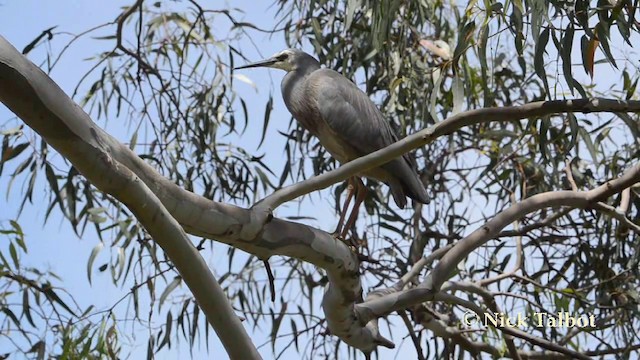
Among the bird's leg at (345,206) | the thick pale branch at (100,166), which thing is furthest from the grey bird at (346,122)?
the thick pale branch at (100,166)

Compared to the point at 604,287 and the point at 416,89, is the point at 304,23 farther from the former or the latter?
the point at 604,287

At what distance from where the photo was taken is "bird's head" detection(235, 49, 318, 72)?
3.79 m

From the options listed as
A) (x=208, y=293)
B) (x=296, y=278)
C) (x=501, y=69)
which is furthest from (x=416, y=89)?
(x=208, y=293)

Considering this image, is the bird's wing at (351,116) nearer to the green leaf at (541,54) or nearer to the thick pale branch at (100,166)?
the green leaf at (541,54)

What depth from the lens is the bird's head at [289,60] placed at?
3785 mm

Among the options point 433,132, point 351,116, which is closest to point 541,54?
point 433,132

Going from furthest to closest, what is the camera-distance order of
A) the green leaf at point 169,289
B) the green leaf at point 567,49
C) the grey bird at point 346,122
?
the green leaf at point 169,289 < the grey bird at point 346,122 < the green leaf at point 567,49

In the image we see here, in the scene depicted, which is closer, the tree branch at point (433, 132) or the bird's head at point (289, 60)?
the tree branch at point (433, 132)

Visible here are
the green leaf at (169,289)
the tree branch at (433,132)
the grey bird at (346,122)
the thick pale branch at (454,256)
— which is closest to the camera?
the tree branch at (433,132)

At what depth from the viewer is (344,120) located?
139 inches

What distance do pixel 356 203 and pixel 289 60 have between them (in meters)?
0.67

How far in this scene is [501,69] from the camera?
427 centimetres

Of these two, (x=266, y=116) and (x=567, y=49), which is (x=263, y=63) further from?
(x=567, y=49)

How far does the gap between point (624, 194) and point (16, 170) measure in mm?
2247
